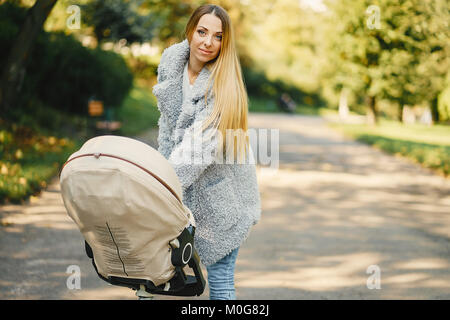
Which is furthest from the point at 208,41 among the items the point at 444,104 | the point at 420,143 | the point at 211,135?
the point at 420,143

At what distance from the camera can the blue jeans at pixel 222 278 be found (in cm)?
253

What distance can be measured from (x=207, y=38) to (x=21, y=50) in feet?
25.2

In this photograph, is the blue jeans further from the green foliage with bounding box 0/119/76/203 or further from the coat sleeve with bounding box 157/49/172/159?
the green foliage with bounding box 0/119/76/203

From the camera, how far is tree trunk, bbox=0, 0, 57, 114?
889 cm

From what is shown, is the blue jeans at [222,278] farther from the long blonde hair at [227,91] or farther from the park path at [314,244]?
the park path at [314,244]

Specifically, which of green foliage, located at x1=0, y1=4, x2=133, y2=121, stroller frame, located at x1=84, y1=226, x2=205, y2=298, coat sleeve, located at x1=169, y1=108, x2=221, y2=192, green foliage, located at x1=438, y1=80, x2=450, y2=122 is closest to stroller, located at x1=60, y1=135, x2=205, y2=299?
→ stroller frame, located at x1=84, y1=226, x2=205, y2=298

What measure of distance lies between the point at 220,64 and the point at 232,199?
2.15 feet

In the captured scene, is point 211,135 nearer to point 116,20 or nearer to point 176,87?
point 176,87

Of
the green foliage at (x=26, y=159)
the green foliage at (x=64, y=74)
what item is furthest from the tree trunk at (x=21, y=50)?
the green foliage at (x=26, y=159)

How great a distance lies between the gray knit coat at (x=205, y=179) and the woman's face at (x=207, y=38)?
0.26ft

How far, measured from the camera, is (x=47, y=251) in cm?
487

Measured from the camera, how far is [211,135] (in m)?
2.23
